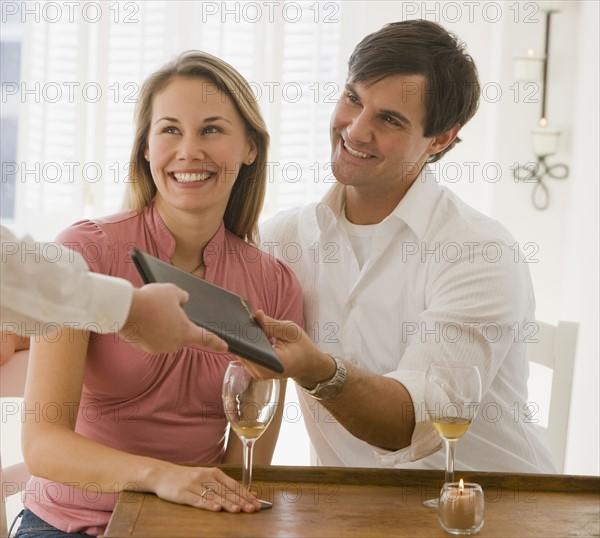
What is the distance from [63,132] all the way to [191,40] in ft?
2.34

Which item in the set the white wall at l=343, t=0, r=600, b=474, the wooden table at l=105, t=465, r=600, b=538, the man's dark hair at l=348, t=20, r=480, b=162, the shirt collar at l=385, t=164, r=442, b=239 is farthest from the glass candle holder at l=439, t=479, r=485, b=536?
the white wall at l=343, t=0, r=600, b=474

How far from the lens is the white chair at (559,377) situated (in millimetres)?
2170

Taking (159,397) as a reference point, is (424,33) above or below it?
above

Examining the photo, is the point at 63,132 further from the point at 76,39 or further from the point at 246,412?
the point at 246,412

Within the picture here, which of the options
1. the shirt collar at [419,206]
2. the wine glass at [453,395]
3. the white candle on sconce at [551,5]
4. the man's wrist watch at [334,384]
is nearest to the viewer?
the wine glass at [453,395]

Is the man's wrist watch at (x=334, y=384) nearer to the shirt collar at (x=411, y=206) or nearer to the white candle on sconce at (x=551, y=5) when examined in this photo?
the shirt collar at (x=411, y=206)

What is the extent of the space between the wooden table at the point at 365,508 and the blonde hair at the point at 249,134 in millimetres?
688

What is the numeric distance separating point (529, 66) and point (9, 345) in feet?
8.97

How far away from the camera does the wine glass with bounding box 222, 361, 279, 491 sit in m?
1.42

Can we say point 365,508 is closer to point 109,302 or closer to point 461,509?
point 461,509

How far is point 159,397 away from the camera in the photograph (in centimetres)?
183

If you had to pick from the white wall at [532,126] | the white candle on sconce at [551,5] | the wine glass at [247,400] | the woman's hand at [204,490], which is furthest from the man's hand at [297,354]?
the white candle on sconce at [551,5]

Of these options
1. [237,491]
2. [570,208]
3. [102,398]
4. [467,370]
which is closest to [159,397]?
[102,398]

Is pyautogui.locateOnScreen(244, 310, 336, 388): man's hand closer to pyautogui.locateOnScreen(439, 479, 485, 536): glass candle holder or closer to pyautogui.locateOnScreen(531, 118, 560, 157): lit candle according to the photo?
pyautogui.locateOnScreen(439, 479, 485, 536): glass candle holder
